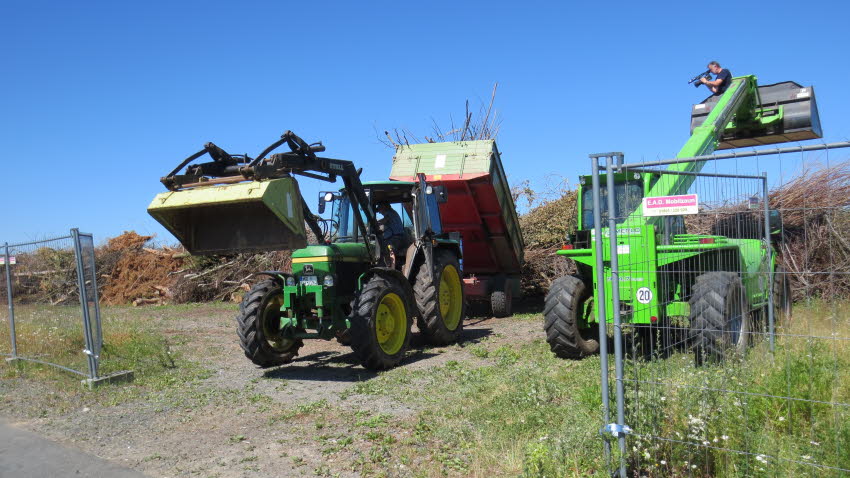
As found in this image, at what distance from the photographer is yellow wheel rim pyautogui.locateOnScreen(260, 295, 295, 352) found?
7833 millimetres

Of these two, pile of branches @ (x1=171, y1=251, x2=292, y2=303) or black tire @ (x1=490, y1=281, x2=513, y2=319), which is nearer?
black tire @ (x1=490, y1=281, x2=513, y2=319)

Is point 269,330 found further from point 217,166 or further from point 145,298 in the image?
point 145,298

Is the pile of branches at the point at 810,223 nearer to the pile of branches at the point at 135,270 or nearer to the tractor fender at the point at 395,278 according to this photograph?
the tractor fender at the point at 395,278

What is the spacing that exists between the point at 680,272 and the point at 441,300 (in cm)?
501

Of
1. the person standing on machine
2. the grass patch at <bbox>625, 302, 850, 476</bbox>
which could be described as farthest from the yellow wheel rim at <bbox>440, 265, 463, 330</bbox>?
the grass patch at <bbox>625, 302, 850, 476</bbox>

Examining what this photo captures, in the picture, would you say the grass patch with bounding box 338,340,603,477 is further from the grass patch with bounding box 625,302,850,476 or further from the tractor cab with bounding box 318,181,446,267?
the tractor cab with bounding box 318,181,446,267

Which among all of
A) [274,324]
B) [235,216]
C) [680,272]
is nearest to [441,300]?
[274,324]

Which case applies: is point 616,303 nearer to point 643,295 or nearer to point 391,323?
point 643,295

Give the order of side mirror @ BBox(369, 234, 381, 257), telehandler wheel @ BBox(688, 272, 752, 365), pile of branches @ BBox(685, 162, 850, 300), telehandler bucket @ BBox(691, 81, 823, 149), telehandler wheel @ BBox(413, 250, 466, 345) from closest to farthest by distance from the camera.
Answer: telehandler wheel @ BBox(688, 272, 752, 365), pile of branches @ BBox(685, 162, 850, 300), side mirror @ BBox(369, 234, 381, 257), telehandler wheel @ BBox(413, 250, 466, 345), telehandler bucket @ BBox(691, 81, 823, 149)

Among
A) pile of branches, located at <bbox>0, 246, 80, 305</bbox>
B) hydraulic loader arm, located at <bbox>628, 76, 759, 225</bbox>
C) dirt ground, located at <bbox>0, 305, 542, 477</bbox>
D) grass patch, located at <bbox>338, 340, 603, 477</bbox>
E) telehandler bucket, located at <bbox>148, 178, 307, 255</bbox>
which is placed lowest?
dirt ground, located at <bbox>0, 305, 542, 477</bbox>

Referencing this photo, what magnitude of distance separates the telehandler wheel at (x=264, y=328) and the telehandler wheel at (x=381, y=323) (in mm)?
1193

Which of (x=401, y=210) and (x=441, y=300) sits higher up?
(x=401, y=210)

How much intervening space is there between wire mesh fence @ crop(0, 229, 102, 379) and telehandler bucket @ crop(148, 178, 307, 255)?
136cm

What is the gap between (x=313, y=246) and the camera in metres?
7.61
